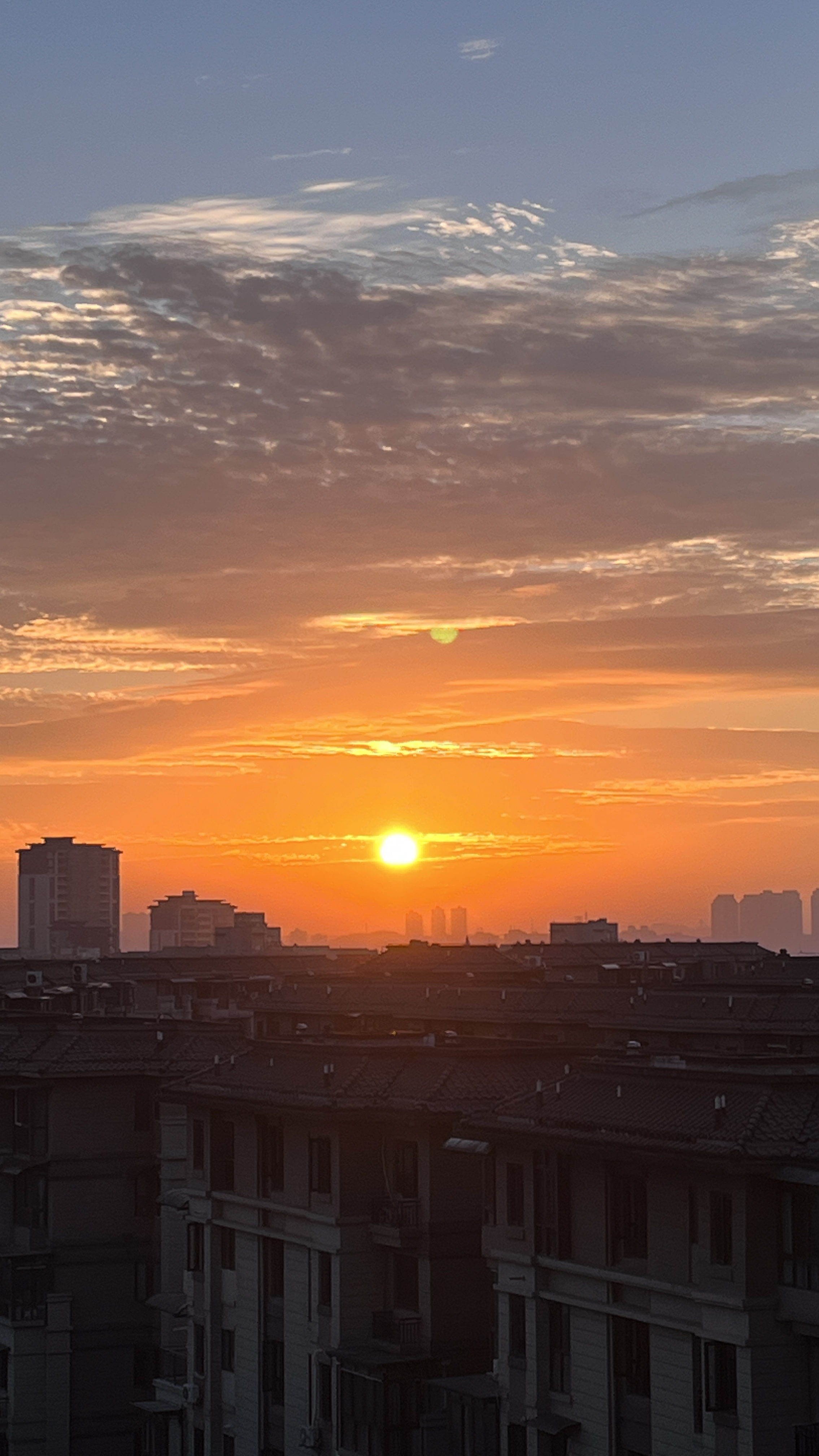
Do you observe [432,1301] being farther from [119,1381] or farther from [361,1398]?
[119,1381]

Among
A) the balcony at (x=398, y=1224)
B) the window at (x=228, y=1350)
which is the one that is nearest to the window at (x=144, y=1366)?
the window at (x=228, y=1350)

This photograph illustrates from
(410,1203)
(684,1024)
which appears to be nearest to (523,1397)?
(410,1203)

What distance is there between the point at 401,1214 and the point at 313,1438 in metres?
A: 6.26

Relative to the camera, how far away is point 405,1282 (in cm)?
4941

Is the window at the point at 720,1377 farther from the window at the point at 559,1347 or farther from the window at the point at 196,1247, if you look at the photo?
the window at the point at 196,1247

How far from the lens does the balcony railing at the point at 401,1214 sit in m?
48.5

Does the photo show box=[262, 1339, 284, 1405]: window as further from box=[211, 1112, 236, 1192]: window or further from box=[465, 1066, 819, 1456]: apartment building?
box=[465, 1066, 819, 1456]: apartment building

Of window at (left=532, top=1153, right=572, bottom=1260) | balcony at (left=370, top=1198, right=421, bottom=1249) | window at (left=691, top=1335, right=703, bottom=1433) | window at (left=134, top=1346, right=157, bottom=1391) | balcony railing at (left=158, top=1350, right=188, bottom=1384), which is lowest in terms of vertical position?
window at (left=134, top=1346, right=157, bottom=1391)

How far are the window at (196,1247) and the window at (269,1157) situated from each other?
3.63 metres

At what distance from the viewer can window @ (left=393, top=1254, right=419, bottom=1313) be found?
49062 millimetres

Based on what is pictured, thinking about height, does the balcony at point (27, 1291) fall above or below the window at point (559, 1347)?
below

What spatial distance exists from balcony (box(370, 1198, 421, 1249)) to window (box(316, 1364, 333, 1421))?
358cm

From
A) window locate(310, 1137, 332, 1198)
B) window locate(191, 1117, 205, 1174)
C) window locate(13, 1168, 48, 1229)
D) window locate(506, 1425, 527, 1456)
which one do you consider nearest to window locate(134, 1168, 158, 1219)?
window locate(13, 1168, 48, 1229)

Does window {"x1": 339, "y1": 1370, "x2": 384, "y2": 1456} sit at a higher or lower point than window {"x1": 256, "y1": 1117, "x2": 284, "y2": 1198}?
lower
